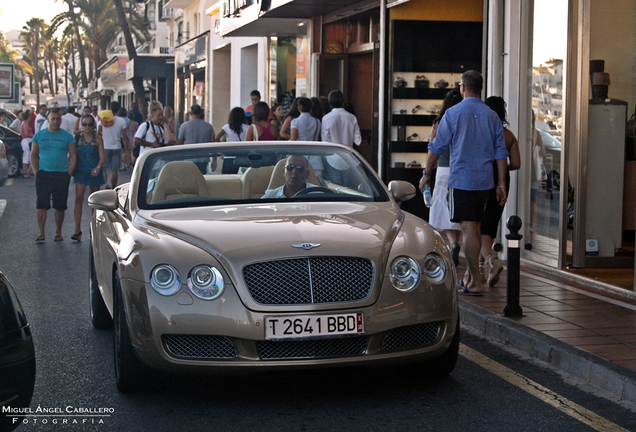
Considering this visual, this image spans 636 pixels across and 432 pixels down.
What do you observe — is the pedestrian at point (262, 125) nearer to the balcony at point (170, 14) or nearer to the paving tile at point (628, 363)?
the paving tile at point (628, 363)

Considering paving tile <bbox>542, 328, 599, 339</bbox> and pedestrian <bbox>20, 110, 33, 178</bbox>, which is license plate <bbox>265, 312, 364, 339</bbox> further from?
pedestrian <bbox>20, 110, 33, 178</bbox>

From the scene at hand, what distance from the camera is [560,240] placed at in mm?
8875

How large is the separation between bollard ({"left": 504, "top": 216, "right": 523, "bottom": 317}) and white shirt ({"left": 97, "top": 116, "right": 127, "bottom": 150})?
12502 millimetres

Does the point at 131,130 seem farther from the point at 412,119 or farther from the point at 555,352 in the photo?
the point at 555,352

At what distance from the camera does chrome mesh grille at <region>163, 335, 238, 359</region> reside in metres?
4.38

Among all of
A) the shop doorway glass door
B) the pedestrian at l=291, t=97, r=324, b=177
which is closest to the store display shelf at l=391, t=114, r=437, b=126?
the pedestrian at l=291, t=97, r=324, b=177

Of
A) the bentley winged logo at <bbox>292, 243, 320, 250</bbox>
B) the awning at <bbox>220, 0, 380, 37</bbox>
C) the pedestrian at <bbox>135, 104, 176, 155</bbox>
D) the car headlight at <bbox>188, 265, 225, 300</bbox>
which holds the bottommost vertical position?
the car headlight at <bbox>188, 265, 225, 300</bbox>

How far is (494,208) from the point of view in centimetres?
793

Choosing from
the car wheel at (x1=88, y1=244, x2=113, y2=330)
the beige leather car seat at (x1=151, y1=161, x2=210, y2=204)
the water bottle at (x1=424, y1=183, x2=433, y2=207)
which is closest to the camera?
the beige leather car seat at (x1=151, y1=161, x2=210, y2=204)

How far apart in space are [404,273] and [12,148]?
2323 centimetres

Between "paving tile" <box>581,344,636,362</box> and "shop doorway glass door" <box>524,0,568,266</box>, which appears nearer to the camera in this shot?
"paving tile" <box>581,344,636,362</box>

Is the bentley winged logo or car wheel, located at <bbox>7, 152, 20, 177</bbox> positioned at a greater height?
the bentley winged logo

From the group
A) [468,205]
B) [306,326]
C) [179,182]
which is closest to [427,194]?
[468,205]

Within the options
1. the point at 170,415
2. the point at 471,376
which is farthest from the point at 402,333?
the point at 170,415
